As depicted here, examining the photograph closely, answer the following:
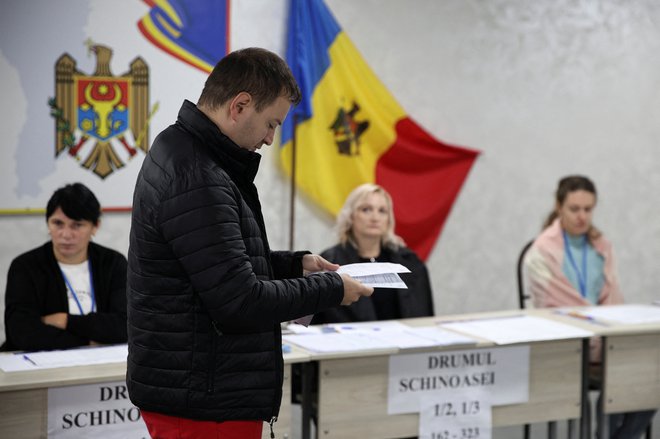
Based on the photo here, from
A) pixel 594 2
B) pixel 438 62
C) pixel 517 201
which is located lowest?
pixel 517 201

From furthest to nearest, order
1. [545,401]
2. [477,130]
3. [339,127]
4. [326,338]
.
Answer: [477,130]
[339,127]
[545,401]
[326,338]

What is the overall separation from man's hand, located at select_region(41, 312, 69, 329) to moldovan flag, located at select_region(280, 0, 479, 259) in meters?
2.05

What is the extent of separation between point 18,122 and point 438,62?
243 centimetres

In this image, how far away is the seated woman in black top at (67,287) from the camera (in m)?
2.95

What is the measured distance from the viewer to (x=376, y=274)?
77.8 inches

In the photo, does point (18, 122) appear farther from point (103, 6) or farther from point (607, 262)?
point (607, 262)

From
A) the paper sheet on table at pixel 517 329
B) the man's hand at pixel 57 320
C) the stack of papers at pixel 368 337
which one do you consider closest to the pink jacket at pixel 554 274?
the paper sheet on table at pixel 517 329

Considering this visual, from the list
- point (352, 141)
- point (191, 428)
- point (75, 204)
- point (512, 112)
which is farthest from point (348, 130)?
point (191, 428)

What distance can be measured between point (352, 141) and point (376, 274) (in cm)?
305

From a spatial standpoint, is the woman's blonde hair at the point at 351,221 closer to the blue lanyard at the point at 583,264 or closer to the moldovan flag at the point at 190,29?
the blue lanyard at the point at 583,264

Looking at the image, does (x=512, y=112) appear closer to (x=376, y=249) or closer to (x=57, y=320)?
(x=376, y=249)

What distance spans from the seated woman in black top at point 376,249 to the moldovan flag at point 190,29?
4.38 feet

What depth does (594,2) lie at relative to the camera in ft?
18.5

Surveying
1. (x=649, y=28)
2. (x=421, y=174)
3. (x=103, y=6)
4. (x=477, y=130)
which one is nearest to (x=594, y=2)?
(x=649, y=28)
